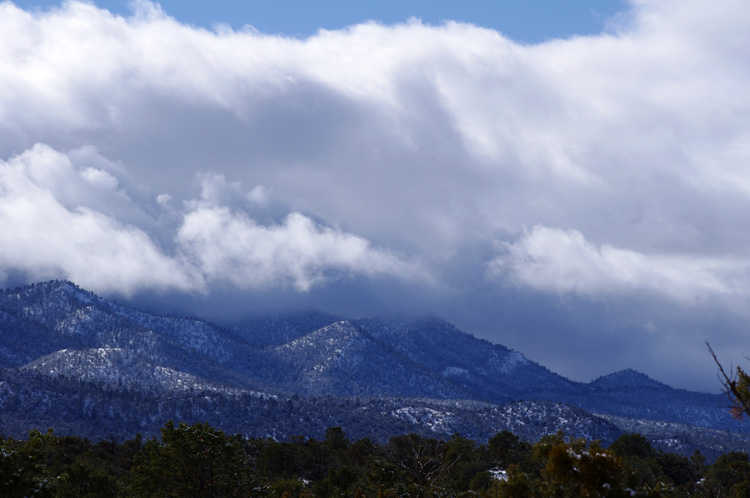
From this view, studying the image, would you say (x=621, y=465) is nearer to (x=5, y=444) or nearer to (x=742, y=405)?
(x=742, y=405)

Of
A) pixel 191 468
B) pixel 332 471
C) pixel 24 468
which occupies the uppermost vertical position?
pixel 24 468

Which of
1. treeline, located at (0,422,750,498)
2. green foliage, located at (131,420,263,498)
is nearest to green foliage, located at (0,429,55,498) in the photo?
treeline, located at (0,422,750,498)

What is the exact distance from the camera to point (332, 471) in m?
111

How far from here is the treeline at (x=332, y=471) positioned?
30.9 m

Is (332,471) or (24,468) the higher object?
(24,468)

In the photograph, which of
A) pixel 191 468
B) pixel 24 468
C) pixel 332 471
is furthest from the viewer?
pixel 332 471

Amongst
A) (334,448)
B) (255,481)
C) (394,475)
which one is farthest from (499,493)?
(334,448)

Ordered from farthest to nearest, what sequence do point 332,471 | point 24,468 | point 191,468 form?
point 332,471, point 191,468, point 24,468

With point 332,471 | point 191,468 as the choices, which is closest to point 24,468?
point 191,468

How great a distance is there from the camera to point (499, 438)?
163 meters

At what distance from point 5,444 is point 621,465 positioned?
108ft

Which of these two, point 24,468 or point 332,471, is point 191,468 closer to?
point 24,468

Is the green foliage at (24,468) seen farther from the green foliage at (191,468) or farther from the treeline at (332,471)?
the green foliage at (191,468)

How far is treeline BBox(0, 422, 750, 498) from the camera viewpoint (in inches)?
1216
